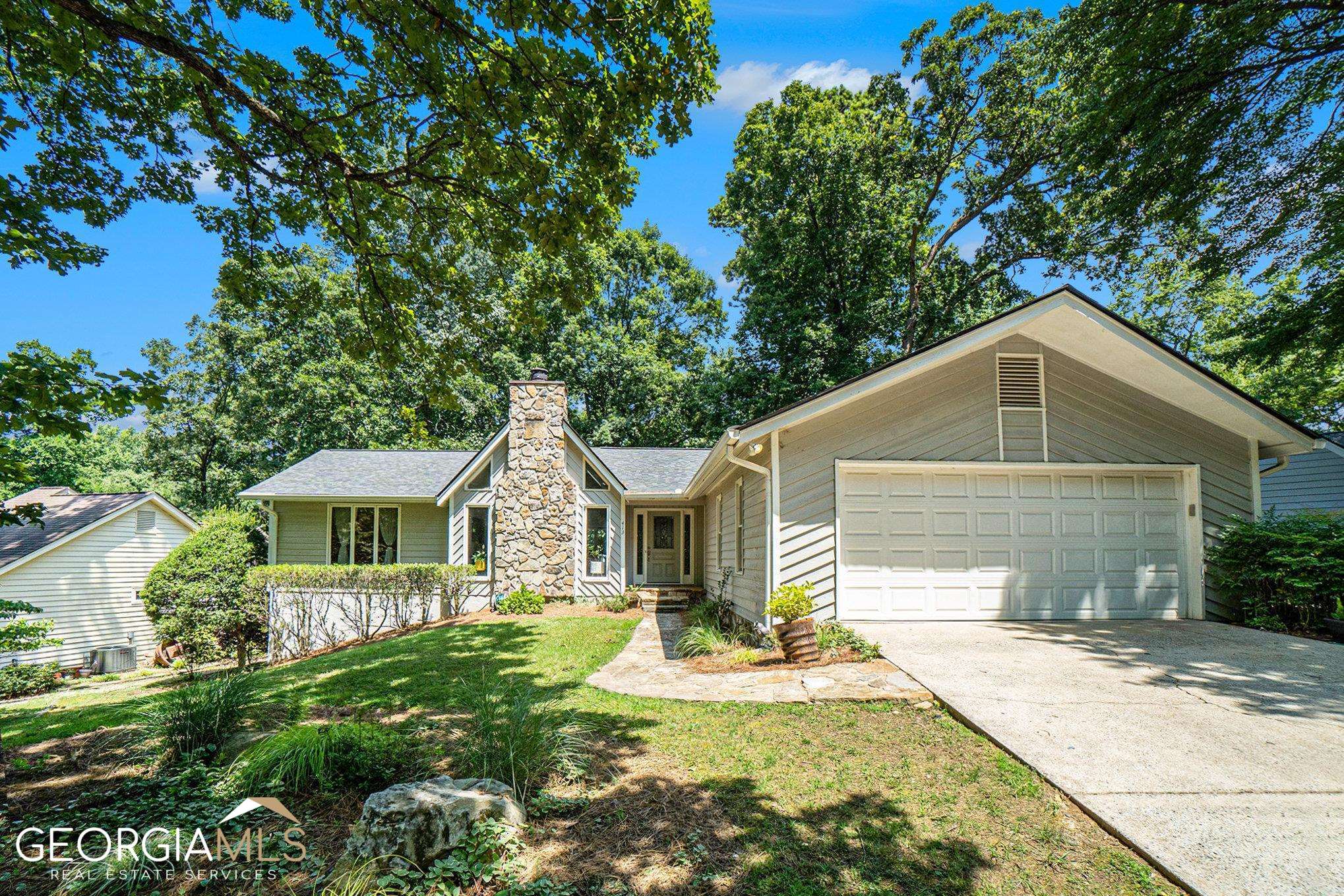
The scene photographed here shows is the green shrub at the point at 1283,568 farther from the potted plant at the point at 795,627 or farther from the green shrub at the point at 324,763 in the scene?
the green shrub at the point at 324,763

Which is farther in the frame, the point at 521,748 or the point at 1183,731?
the point at 1183,731

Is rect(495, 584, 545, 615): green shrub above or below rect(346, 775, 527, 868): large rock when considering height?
below

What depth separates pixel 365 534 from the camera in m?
17.2

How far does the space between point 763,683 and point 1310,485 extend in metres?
17.2

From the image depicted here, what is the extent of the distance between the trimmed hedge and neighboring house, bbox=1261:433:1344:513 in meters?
19.8

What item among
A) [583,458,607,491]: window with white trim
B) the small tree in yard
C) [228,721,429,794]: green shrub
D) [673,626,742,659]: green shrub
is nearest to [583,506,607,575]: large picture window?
[583,458,607,491]: window with white trim

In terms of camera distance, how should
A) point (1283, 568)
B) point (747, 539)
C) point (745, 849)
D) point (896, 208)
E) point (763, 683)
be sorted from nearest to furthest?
point (745, 849)
point (763, 683)
point (1283, 568)
point (747, 539)
point (896, 208)

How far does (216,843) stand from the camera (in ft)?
10.4

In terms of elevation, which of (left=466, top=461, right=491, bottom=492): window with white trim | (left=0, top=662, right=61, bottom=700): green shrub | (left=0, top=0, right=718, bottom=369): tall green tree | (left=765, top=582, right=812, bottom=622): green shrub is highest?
(left=0, top=0, right=718, bottom=369): tall green tree

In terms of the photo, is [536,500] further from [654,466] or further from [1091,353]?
[1091,353]

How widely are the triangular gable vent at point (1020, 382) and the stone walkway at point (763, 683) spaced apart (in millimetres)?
4674

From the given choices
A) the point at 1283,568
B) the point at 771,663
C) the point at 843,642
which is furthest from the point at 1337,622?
the point at 771,663

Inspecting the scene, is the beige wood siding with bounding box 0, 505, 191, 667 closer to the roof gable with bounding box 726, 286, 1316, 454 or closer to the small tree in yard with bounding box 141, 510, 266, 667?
the small tree in yard with bounding box 141, 510, 266, 667

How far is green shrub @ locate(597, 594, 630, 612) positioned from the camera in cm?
1380
